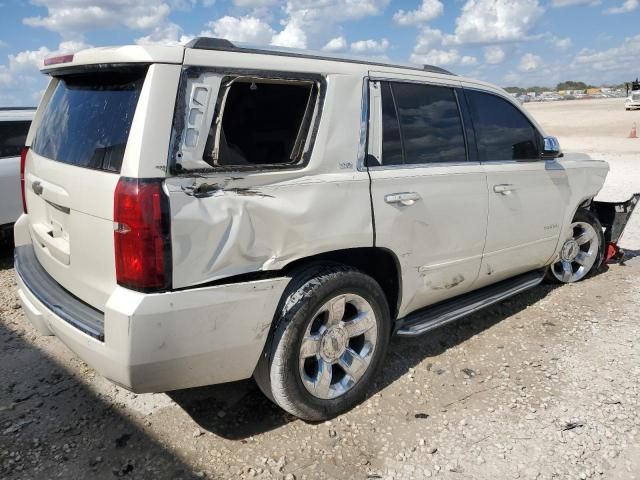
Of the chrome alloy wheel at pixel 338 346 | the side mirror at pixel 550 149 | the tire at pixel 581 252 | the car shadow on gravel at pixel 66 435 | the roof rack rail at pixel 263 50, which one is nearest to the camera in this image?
the roof rack rail at pixel 263 50

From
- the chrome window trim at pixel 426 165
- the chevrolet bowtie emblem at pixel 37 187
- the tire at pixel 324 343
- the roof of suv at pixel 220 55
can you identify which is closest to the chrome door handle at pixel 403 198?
the chrome window trim at pixel 426 165

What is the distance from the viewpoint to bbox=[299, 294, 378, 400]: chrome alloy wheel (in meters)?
2.89

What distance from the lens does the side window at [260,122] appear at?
2.46m

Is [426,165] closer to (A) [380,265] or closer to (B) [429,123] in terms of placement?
(B) [429,123]

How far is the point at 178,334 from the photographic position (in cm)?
234

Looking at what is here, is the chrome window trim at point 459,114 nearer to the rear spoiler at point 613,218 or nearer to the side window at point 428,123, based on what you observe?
the side window at point 428,123

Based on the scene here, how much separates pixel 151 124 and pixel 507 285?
3.08 meters

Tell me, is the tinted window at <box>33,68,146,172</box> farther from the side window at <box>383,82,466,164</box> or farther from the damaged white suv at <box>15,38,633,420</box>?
the side window at <box>383,82,466,164</box>

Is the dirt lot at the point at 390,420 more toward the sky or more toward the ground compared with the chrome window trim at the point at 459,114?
more toward the ground

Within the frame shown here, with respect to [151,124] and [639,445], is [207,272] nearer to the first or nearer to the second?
[151,124]

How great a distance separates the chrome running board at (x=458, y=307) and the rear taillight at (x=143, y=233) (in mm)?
1648

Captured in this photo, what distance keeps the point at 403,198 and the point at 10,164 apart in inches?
197

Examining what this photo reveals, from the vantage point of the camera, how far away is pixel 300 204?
264 centimetres

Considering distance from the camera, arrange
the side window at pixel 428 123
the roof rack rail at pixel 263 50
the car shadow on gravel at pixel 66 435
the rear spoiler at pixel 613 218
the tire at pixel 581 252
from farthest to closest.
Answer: the rear spoiler at pixel 613 218 < the tire at pixel 581 252 < the side window at pixel 428 123 < the car shadow on gravel at pixel 66 435 < the roof rack rail at pixel 263 50
